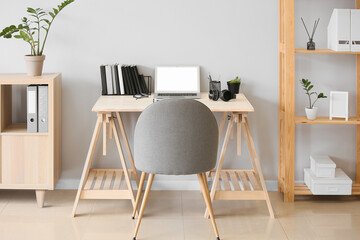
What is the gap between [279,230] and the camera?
370cm

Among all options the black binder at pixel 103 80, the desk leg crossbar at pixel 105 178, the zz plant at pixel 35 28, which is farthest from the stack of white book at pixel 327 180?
the zz plant at pixel 35 28

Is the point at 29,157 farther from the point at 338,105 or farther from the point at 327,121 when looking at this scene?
the point at 338,105

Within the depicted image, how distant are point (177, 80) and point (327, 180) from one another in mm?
1297

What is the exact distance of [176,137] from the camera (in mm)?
3334

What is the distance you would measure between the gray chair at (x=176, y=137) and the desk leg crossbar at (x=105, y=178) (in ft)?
1.93

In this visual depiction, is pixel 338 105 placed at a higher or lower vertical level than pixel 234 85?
lower

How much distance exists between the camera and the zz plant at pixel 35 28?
4.02 m

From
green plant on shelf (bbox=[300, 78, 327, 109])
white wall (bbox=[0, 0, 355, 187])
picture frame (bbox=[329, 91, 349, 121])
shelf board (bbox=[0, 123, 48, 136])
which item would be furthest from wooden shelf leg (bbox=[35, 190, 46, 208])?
picture frame (bbox=[329, 91, 349, 121])

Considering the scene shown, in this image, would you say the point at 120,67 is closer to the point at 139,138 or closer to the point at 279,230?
the point at 139,138

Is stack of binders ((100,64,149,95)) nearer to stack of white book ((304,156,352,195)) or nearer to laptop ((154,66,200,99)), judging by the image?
laptop ((154,66,200,99))

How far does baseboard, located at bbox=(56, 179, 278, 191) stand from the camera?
14.8 ft

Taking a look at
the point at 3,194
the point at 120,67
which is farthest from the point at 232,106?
the point at 3,194

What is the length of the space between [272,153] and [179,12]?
4.22 ft

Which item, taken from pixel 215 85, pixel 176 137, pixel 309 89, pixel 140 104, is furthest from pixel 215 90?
pixel 176 137
